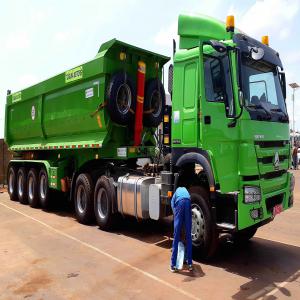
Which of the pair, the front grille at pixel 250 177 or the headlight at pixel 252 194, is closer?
the headlight at pixel 252 194

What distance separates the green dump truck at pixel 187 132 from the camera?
580cm

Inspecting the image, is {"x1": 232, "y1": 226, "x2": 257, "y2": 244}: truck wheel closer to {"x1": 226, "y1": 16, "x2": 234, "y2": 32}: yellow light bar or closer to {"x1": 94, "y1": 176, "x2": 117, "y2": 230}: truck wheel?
{"x1": 94, "y1": 176, "x2": 117, "y2": 230}: truck wheel

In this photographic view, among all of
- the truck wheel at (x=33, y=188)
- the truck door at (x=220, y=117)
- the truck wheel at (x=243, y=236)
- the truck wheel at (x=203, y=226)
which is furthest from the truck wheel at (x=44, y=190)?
the truck door at (x=220, y=117)

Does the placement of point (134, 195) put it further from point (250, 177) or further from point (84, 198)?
point (250, 177)

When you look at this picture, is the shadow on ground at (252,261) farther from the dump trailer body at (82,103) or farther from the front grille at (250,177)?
the dump trailer body at (82,103)

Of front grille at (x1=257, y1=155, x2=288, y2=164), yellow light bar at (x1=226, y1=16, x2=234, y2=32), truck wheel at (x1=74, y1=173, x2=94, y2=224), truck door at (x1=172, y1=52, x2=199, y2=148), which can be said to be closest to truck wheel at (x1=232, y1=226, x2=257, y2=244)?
front grille at (x1=257, y1=155, x2=288, y2=164)

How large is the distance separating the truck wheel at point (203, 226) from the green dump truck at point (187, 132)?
0.02 metres

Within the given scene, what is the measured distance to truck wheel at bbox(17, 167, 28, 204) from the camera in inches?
504

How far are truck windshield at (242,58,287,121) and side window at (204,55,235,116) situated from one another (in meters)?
0.26

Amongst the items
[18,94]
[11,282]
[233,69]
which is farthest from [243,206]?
[18,94]

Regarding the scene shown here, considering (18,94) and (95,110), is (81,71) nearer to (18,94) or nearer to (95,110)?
(95,110)

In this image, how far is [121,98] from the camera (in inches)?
333

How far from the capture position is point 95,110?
869 centimetres

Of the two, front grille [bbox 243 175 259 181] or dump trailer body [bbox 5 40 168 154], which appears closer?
front grille [bbox 243 175 259 181]
